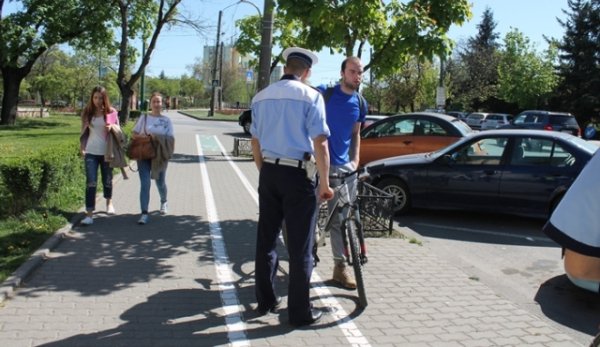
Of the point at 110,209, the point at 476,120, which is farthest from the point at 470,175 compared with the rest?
the point at 476,120

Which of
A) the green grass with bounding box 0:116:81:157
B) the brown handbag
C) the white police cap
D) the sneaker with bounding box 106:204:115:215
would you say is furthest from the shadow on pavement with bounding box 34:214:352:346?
the green grass with bounding box 0:116:81:157

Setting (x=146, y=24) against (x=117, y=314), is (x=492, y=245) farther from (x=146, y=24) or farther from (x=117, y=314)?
(x=146, y=24)

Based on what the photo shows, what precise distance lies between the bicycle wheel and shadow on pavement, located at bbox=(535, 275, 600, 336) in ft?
5.64

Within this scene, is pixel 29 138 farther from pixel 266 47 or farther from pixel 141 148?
pixel 141 148

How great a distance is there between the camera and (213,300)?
196 inches

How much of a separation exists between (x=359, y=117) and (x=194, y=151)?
46.0 ft

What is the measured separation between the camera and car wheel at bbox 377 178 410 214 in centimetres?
930

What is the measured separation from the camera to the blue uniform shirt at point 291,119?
422 cm

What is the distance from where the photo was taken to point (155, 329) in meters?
4.29

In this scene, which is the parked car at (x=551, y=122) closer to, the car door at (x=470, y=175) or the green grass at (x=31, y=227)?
the car door at (x=470, y=175)

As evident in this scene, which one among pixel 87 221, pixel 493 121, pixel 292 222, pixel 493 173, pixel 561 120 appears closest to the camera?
pixel 292 222

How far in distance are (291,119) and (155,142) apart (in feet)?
13.6

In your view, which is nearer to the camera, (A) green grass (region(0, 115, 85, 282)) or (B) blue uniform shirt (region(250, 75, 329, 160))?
(B) blue uniform shirt (region(250, 75, 329, 160))

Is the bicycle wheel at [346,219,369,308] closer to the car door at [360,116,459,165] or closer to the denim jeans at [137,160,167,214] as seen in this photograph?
the denim jeans at [137,160,167,214]
